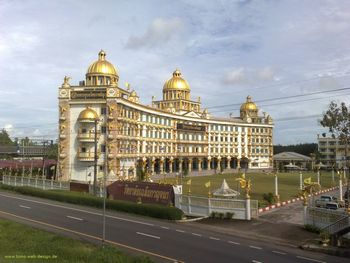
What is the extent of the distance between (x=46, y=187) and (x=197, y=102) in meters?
64.3

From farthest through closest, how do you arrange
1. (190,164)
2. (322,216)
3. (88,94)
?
(190,164) < (88,94) < (322,216)

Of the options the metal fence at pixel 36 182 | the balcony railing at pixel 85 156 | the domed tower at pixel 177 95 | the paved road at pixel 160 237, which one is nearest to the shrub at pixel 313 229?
the paved road at pixel 160 237

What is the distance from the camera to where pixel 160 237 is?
28672 millimetres

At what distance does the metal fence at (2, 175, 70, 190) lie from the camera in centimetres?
5862

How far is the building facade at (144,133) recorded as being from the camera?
2704 inches

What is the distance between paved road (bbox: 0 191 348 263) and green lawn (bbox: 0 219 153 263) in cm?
269

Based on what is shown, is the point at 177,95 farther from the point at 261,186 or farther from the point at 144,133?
the point at 261,186

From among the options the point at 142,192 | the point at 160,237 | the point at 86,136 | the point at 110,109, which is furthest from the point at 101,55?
the point at 160,237

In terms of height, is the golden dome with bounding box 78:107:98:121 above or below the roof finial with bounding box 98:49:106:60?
below

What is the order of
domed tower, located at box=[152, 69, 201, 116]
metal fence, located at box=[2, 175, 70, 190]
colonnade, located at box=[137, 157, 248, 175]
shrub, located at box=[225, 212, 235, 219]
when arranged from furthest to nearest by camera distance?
1. domed tower, located at box=[152, 69, 201, 116]
2. colonnade, located at box=[137, 157, 248, 175]
3. metal fence, located at box=[2, 175, 70, 190]
4. shrub, located at box=[225, 212, 235, 219]

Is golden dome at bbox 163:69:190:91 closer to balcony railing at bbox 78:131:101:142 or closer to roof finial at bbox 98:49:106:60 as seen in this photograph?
roof finial at bbox 98:49:106:60

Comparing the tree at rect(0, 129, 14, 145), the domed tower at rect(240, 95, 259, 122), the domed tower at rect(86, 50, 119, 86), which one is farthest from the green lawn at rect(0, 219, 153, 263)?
the tree at rect(0, 129, 14, 145)

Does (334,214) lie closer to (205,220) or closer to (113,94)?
(205,220)

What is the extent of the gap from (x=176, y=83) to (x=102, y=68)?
36569 mm
